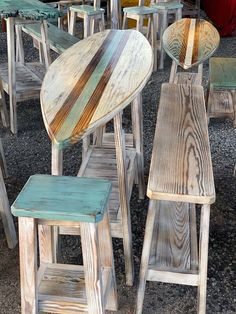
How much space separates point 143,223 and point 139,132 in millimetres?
495

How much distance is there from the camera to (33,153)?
2852 mm

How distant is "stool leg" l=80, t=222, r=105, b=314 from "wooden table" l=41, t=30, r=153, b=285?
27cm

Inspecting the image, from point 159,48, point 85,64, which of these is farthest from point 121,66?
point 159,48

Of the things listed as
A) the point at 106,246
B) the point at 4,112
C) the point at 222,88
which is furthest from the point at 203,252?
the point at 4,112

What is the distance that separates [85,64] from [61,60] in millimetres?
132

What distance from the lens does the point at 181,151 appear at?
158cm

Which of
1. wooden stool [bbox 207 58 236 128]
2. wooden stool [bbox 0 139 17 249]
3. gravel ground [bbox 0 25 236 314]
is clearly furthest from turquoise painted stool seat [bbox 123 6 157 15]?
wooden stool [bbox 0 139 17 249]

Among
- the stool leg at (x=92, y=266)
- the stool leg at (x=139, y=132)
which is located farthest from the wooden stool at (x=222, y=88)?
the stool leg at (x=92, y=266)

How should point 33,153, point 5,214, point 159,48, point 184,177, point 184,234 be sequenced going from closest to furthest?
point 184,177 → point 184,234 → point 5,214 → point 33,153 → point 159,48

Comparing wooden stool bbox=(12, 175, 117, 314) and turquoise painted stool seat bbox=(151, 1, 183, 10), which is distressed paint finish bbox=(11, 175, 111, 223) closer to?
wooden stool bbox=(12, 175, 117, 314)

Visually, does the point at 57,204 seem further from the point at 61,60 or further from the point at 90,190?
the point at 61,60

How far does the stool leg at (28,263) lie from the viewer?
1168 mm

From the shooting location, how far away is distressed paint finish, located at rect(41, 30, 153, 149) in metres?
1.28

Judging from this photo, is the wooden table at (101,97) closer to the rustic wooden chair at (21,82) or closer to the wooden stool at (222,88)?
the wooden stool at (222,88)
